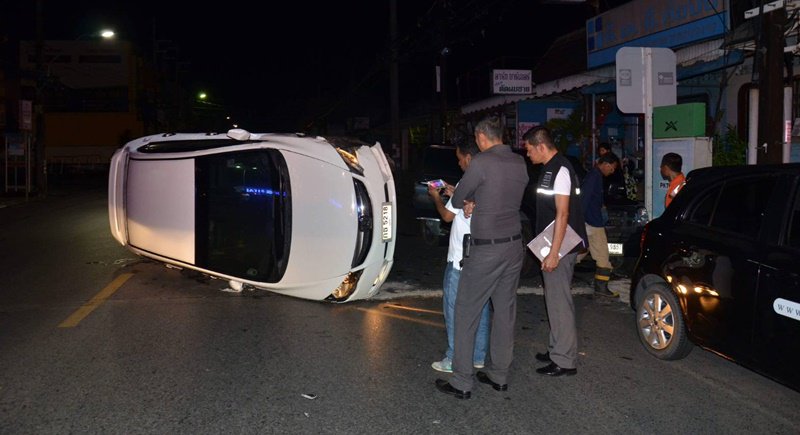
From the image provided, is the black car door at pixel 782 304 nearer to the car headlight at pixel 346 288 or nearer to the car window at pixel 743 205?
the car window at pixel 743 205

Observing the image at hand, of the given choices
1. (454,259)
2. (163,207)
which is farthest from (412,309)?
(163,207)

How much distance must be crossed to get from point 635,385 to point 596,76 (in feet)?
47.5

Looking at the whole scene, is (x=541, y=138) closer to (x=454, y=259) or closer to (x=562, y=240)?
(x=562, y=240)

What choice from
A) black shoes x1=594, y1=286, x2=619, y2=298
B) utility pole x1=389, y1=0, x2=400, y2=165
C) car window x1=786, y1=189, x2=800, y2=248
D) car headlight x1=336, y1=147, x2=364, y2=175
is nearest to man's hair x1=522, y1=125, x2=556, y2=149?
car window x1=786, y1=189, x2=800, y2=248

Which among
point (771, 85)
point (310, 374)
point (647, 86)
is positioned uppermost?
point (647, 86)

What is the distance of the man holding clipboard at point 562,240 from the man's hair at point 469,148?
1.29 ft

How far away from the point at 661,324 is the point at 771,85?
14.3 feet

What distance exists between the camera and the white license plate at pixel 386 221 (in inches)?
294

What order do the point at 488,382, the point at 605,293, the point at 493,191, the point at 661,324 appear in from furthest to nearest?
the point at 605,293 < the point at 661,324 < the point at 488,382 < the point at 493,191

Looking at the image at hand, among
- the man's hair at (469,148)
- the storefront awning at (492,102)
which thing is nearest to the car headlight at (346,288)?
the man's hair at (469,148)

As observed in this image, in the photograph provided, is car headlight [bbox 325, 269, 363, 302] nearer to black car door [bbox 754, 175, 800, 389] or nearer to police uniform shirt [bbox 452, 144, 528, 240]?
police uniform shirt [bbox 452, 144, 528, 240]

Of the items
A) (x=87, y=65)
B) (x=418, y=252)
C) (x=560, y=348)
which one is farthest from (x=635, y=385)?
(x=87, y=65)

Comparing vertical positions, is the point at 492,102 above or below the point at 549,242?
above

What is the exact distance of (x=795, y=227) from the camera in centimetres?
461
